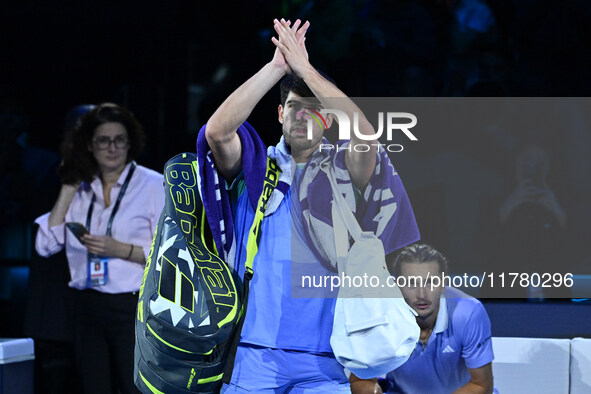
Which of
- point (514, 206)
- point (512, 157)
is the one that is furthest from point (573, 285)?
point (512, 157)

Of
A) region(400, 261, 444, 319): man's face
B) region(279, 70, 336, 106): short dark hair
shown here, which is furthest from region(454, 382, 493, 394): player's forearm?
region(279, 70, 336, 106): short dark hair

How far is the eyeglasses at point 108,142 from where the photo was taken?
11.2 ft

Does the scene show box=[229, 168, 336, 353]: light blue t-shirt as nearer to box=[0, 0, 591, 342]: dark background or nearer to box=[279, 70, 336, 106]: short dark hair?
box=[279, 70, 336, 106]: short dark hair

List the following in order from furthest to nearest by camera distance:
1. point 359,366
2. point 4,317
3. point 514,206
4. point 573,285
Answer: point 4,317 < point 514,206 < point 573,285 < point 359,366

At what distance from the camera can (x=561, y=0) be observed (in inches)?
163

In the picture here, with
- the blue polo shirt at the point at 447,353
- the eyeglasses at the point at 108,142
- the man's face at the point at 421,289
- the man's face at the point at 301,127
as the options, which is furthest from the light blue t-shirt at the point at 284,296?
the eyeglasses at the point at 108,142

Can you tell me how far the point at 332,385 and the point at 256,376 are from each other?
7.4 inches

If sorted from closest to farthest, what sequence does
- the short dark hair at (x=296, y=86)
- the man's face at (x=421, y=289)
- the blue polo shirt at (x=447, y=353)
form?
the short dark hair at (x=296, y=86) < the man's face at (x=421, y=289) < the blue polo shirt at (x=447, y=353)

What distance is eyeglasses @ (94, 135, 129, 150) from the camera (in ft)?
11.2

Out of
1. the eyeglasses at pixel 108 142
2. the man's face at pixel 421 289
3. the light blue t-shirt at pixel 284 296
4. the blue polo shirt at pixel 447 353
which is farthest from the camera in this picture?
the eyeglasses at pixel 108 142

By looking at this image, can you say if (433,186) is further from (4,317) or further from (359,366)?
(4,317)

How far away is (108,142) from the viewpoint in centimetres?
341

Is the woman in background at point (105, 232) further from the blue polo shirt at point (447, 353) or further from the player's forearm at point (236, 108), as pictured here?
the player's forearm at point (236, 108)

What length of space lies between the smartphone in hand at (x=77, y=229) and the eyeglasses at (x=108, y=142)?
0.36 m
